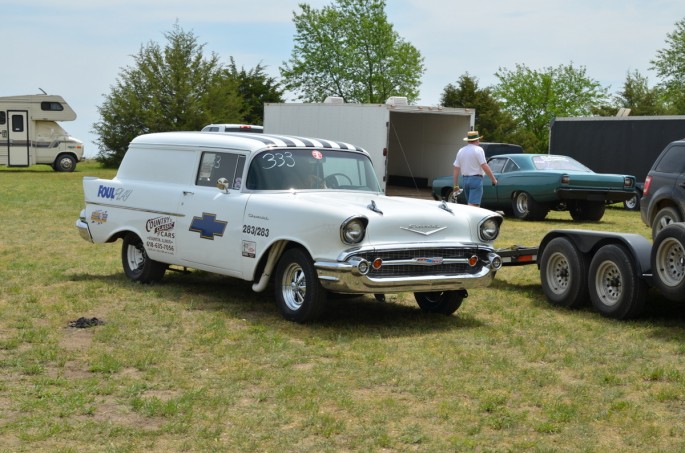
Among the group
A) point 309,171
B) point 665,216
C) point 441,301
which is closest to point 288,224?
point 309,171

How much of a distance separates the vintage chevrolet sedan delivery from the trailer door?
26.9 metres

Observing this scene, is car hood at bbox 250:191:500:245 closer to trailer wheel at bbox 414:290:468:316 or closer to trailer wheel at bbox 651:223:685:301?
trailer wheel at bbox 414:290:468:316

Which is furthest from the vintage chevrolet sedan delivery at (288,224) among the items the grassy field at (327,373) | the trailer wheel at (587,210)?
the trailer wheel at (587,210)

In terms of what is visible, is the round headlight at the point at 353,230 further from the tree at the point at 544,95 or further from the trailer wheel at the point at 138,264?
the tree at the point at 544,95

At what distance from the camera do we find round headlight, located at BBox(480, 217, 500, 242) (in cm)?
937

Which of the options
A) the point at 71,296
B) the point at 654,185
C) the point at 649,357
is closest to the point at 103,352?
the point at 71,296

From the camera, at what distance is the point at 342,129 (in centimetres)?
2422

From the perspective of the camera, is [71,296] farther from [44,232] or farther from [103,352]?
[44,232]

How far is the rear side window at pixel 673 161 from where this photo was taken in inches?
531

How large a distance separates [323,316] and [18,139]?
30.3 meters

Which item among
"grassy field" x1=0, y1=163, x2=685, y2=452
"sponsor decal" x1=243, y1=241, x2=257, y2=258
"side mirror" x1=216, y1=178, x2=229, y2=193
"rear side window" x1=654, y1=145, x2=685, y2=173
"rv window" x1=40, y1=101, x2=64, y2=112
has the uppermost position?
"rv window" x1=40, y1=101, x2=64, y2=112

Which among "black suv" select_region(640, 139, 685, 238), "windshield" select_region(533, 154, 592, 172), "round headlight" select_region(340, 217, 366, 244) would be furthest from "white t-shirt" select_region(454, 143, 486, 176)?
"round headlight" select_region(340, 217, 366, 244)

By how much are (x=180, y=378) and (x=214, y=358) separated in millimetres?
677

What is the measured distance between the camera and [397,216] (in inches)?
349
